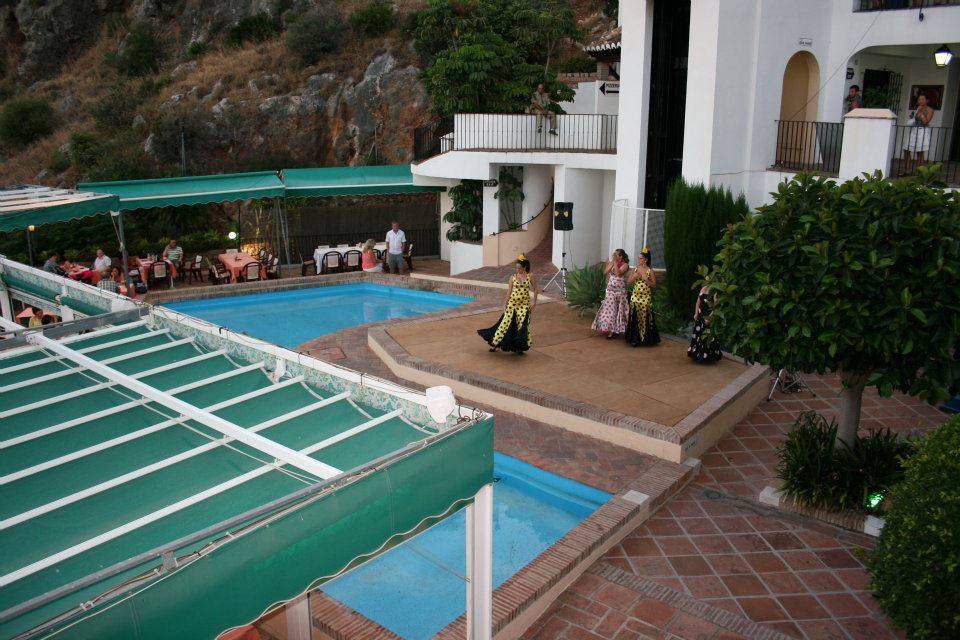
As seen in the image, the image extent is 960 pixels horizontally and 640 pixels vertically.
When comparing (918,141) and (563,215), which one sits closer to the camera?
(918,141)

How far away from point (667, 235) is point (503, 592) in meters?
8.85

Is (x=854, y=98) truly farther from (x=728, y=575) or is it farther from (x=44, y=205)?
(x=44, y=205)

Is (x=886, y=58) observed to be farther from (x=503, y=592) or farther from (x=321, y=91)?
(x=321, y=91)

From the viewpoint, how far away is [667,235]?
13672 millimetres

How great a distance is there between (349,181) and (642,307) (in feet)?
37.8

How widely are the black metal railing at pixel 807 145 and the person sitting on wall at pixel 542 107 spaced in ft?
19.8

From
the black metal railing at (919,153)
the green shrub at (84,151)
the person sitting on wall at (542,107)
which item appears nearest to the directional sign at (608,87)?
the person sitting on wall at (542,107)

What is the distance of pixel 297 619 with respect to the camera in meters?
5.84

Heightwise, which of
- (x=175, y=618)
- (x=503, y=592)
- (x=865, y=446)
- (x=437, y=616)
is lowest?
(x=437, y=616)

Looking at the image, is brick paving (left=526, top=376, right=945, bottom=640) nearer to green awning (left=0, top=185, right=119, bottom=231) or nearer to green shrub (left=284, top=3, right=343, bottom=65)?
green awning (left=0, top=185, right=119, bottom=231)

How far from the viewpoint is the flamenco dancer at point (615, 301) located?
40.4 feet

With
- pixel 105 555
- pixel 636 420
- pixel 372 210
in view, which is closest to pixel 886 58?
pixel 636 420

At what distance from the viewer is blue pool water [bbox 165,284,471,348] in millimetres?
16453

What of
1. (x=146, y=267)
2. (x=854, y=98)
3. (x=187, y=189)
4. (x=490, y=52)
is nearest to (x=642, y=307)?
(x=854, y=98)
